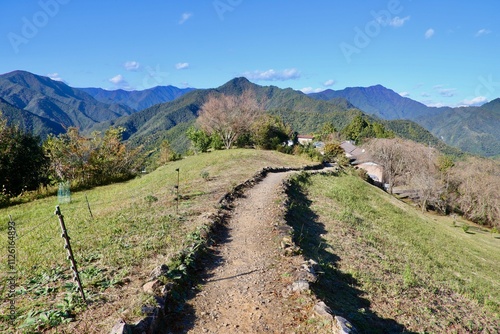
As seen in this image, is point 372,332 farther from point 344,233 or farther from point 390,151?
point 390,151

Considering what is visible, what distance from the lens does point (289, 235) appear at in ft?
31.8

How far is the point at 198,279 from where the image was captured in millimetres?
7055

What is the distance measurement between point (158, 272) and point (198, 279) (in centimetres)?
101

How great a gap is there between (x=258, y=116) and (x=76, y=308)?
132ft

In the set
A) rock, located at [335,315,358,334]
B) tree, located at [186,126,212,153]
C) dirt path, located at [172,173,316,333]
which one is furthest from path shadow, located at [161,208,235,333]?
tree, located at [186,126,212,153]

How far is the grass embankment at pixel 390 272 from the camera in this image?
748 cm

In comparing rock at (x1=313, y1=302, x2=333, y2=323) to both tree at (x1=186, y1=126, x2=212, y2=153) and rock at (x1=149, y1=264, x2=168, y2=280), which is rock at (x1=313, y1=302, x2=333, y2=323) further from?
tree at (x1=186, y1=126, x2=212, y2=153)

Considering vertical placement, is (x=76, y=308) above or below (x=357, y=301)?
above

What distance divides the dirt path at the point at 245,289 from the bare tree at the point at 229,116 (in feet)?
105

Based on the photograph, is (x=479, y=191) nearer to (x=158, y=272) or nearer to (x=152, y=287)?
(x=158, y=272)

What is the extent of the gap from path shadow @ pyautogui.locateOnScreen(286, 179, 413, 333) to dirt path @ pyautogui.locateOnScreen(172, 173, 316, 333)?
96 centimetres

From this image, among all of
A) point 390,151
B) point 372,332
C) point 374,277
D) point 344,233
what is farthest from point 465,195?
point 372,332

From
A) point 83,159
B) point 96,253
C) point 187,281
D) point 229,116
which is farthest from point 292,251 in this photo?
point 229,116

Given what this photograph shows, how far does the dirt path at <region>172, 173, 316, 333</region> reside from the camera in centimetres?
555
